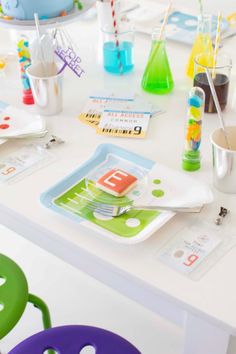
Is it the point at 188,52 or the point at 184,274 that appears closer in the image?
the point at 184,274

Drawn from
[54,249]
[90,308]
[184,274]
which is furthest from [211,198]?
[90,308]

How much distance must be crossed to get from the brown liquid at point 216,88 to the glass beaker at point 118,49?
23 cm

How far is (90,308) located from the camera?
157 centimetres

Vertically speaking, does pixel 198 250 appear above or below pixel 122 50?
below

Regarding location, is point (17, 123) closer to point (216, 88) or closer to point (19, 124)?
point (19, 124)

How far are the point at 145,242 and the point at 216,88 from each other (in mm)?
469

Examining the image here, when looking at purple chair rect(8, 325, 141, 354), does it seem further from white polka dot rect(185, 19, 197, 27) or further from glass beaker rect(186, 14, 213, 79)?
white polka dot rect(185, 19, 197, 27)

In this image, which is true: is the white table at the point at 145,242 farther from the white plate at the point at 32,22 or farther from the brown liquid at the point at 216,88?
the white plate at the point at 32,22

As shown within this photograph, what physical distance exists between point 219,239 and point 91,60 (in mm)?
746

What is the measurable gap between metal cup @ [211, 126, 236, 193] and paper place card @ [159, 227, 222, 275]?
0.36 ft

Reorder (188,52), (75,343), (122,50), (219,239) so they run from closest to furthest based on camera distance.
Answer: (219,239) → (75,343) → (122,50) → (188,52)

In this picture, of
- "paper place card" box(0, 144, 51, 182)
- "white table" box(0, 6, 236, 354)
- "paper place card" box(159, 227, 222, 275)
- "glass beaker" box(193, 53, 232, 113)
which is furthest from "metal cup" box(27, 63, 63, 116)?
"paper place card" box(159, 227, 222, 275)

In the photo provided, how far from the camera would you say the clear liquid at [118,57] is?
136 cm

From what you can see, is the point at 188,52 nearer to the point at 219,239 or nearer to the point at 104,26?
the point at 104,26
